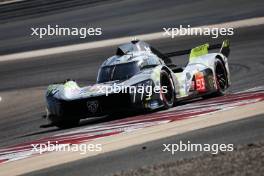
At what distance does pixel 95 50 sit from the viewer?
27.9 metres

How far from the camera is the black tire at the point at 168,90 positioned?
1476 centimetres

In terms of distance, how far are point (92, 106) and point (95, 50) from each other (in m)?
13.7

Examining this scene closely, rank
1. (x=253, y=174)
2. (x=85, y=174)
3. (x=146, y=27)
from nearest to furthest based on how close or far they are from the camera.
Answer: (x=253, y=174) → (x=85, y=174) → (x=146, y=27)

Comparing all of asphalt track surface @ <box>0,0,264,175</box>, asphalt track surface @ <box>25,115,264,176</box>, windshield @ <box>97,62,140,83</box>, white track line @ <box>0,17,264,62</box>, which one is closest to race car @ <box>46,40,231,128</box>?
windshield @ <box>97,62,140,83</box>

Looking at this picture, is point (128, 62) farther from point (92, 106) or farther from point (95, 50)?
point (95, 50)

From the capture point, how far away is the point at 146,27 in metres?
30.6

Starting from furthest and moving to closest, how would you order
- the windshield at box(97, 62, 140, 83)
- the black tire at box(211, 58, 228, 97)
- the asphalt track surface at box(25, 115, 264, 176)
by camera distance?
the black tire at box(211, 58, 228, 97), the windshield at box(97, 62, 140, 83), the asphalt track surface at box(25, 115, 264, 176)

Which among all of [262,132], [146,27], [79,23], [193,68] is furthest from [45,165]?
[79,23]

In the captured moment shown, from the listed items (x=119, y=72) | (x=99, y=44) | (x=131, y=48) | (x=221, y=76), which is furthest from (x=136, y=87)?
(x=99, y=44)

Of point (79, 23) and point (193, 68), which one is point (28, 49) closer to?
point (79, 23)

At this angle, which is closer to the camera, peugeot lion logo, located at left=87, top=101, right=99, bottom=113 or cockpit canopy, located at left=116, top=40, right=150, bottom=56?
peugeot lion logo, located at left=87, top=101, right=99, bottom=113

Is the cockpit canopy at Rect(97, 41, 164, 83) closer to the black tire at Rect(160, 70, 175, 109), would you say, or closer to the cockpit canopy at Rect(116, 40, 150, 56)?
the cockpit canopy at Rect(116, 40, 150, 56)

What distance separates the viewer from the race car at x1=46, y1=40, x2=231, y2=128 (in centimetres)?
1429

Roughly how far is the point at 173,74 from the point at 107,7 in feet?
71.6
